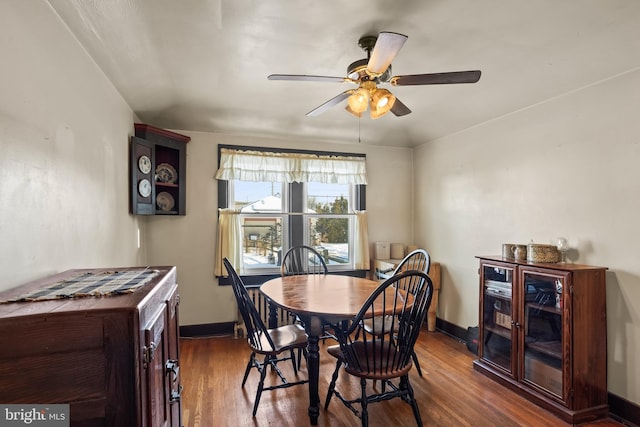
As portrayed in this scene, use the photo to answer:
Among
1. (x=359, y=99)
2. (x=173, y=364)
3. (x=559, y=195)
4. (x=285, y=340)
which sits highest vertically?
(x=359, y=99)

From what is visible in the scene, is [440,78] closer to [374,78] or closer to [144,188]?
[374,78]

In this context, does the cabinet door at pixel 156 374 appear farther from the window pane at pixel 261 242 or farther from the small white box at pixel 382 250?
the small white box at pixel 382 250

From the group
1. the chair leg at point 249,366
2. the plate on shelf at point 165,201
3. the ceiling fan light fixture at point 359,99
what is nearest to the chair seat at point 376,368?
the chair leg at point 249,366

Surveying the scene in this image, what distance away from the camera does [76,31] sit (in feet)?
5.73

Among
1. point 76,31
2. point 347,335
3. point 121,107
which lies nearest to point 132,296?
point 347,335

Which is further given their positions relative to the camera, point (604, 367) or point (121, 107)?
point (121, 107)

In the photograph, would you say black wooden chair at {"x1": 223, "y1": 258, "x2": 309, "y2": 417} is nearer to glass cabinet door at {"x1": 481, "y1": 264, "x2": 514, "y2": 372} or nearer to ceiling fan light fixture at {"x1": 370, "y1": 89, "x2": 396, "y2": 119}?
ceiling fan light fixture at {"x1": 370, "y1": 89, "x2": 396, "y2": 119}

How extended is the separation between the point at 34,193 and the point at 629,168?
3.35 meters

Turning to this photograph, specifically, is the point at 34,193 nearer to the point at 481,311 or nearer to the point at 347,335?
the point at 347,335

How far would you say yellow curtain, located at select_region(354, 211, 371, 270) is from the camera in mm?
4121

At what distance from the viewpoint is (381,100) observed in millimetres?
2006

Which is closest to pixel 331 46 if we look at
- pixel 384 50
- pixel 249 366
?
pixel 384 50

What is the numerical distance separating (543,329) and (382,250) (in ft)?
6.63

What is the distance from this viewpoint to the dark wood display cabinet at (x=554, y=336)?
7.23ft
